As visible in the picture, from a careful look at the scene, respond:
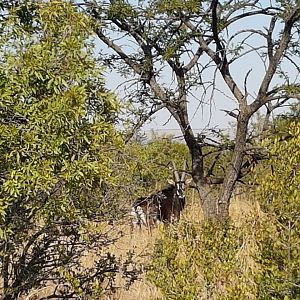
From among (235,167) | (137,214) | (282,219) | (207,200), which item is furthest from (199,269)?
(207,200)

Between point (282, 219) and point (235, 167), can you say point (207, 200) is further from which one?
point (282, 219)

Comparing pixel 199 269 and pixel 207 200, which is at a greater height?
pixel 207 200

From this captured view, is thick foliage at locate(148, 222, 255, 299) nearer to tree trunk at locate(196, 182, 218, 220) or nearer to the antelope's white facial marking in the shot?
the antelope's white facial marking

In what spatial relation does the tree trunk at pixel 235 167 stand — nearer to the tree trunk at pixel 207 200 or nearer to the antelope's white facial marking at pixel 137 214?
the tree trunk at pixel 207 200

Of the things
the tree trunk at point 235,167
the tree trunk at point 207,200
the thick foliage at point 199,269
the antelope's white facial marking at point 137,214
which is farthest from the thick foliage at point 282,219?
the tree trunk at point 207,200

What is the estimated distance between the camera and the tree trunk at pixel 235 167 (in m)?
9.21

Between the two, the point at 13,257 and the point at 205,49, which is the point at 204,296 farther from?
the point at 205,49

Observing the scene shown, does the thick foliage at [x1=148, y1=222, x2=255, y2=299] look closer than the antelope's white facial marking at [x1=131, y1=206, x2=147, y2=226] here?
Yes

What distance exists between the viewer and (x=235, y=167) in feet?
30.6

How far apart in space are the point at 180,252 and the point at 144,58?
548cm

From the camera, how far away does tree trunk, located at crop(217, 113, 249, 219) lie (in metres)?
9.21

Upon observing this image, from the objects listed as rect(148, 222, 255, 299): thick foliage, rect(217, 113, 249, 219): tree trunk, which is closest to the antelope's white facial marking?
rect(217, 113, 249, 219): tree trunk

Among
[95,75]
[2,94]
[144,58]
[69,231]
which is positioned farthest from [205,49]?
[2,94]

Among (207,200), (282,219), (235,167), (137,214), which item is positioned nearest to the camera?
(282,219)
